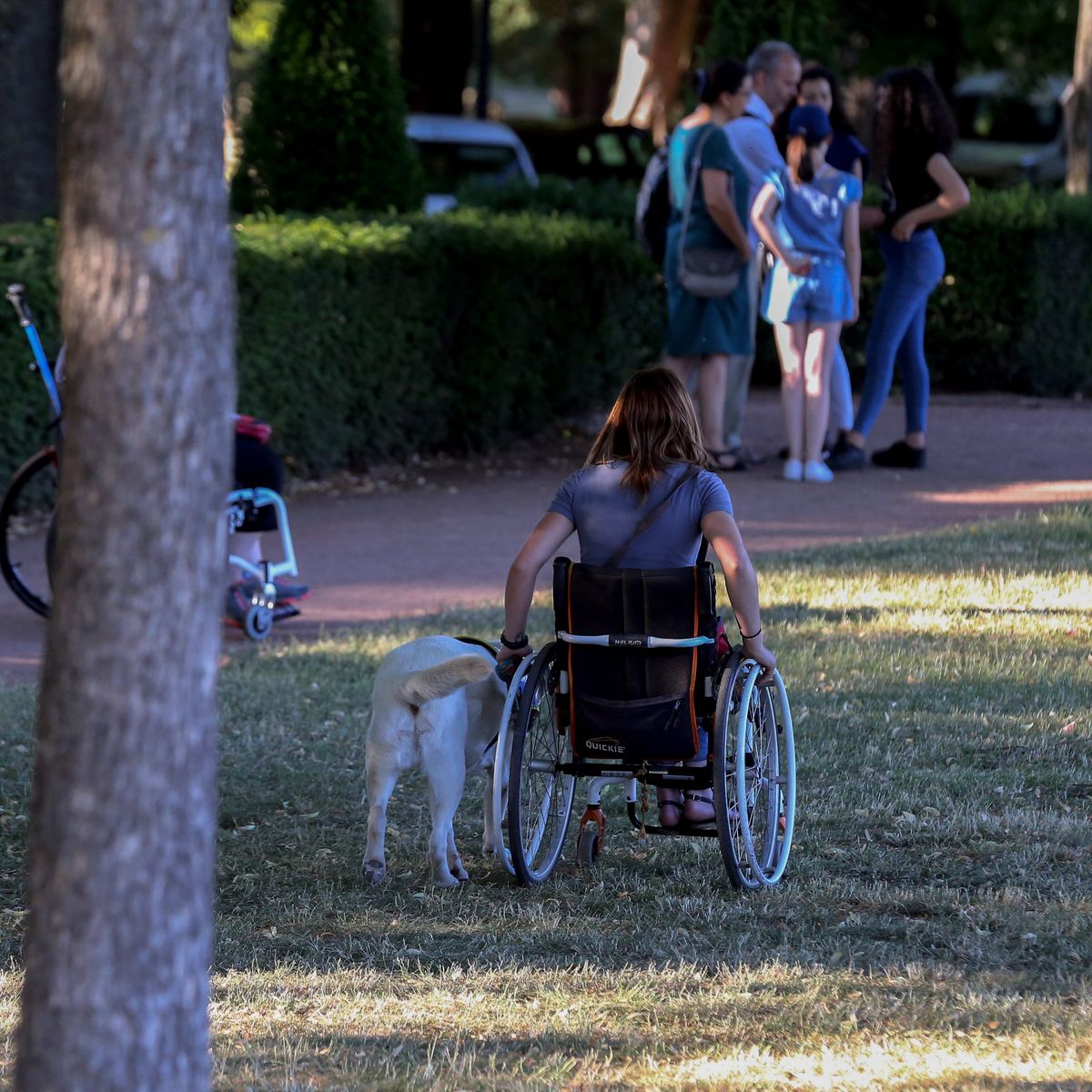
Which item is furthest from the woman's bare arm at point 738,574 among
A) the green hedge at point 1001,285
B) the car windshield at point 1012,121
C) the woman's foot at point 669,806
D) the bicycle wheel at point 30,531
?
the car windshield at point 1012,121

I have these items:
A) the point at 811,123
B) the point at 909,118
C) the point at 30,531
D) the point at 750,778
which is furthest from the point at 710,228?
the point at 750,778

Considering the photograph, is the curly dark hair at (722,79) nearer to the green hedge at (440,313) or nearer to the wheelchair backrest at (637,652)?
the green hedge at (440,313)

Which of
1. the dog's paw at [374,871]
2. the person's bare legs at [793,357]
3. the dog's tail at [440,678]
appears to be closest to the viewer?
the dog's tail at [440,678]

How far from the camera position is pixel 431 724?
5059 mm

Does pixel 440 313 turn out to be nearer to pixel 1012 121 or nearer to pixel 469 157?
pixel 469 157

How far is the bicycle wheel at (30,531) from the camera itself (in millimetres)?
8188

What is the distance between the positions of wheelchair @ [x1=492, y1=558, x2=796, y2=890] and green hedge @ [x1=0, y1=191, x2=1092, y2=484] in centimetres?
574

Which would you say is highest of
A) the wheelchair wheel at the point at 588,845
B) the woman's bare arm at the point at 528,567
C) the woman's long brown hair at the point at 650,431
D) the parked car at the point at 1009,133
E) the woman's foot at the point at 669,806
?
the parked car at the point at 1009,133

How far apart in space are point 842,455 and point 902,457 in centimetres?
54

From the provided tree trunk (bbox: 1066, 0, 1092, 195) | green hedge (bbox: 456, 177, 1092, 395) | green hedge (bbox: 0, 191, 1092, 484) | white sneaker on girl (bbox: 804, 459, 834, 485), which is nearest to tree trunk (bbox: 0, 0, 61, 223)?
green hedge (bbox: 0, 191, 1092, 484)

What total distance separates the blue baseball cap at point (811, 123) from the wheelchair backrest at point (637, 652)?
6222mm

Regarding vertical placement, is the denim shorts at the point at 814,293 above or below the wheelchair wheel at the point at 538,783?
above

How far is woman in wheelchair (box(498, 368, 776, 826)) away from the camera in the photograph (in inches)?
197

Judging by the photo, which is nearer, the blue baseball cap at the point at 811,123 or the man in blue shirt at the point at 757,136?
the blue baseball cap at the point at 811,123
